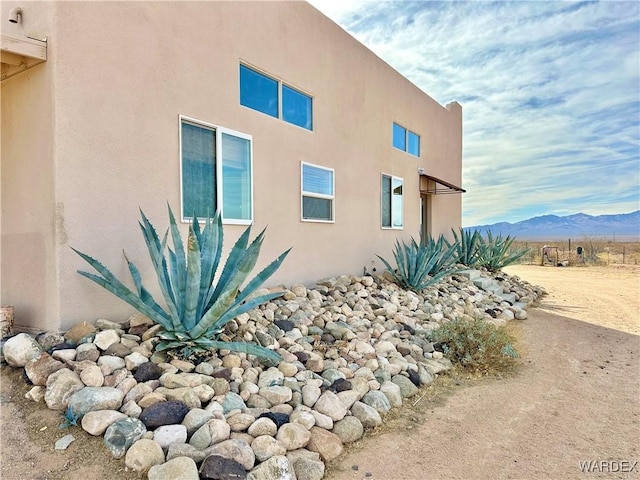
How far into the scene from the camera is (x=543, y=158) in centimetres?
2056

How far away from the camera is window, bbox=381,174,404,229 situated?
8.83m

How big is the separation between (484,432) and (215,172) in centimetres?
393

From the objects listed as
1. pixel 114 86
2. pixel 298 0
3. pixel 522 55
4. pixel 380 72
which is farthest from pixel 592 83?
pixel 114 86

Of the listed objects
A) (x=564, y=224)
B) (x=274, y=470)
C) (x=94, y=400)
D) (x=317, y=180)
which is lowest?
(x=274, y=470)

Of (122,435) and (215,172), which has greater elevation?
(215,172)

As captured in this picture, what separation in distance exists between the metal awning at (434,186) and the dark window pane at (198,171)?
23.3 ft

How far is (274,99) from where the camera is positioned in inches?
231

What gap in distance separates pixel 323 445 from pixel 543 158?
2242cm

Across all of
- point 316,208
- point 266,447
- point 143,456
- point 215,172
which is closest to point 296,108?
point 316,208

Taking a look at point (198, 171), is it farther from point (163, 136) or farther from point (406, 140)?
point (406, 140)

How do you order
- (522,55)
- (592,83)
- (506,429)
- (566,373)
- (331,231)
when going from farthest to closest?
(592,83) < (522,55) < (331,231) < (566,373) < (506,429)

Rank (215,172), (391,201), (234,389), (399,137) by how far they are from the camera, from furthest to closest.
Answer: (399,137) < (391,201) < (215,172) < (234,389)

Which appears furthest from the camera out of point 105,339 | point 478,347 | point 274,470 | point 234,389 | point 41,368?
point 478,347

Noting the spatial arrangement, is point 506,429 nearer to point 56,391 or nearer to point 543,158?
point 56,391
